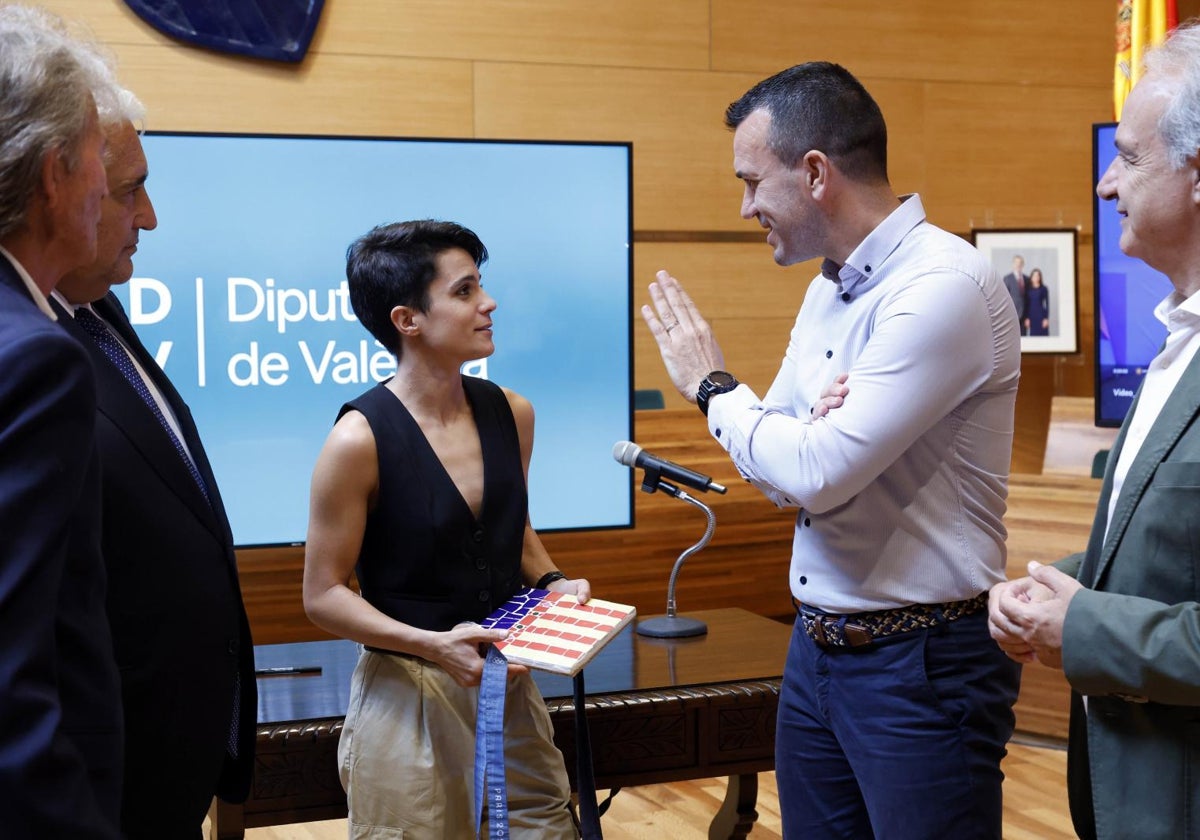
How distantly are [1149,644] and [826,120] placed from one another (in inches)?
36.7

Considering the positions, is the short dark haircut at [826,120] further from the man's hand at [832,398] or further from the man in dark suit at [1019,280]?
the man in dark suit at [1019,280]

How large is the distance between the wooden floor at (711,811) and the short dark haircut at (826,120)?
235cm

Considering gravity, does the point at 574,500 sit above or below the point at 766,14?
below

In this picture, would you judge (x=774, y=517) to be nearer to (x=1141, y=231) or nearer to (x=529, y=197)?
(x=529, y=197)

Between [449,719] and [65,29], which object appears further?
[449,719]

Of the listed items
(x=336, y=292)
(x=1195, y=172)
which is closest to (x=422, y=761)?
(x=1195, y=172)

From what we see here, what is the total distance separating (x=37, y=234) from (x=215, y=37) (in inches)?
133

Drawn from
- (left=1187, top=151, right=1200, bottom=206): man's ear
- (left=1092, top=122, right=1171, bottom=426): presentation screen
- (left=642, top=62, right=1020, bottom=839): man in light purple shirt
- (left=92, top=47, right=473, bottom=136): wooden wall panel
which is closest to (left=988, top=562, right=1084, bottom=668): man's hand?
(left=642, top=62, right=1020, bottom=839): man in light purple shirt

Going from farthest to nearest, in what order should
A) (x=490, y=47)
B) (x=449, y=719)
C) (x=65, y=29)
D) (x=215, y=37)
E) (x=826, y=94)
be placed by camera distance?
1. (x=490, y=47)
2. (x=215, y=37)
3. (x=449, y=719)
4. (x=826, y=94)
5. (x=65, y=29)

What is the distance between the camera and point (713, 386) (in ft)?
6.47

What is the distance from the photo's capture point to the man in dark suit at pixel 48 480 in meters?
1.05

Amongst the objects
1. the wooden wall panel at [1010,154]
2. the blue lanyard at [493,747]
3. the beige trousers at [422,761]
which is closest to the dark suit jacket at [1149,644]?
the blue lanyard at [493,747]

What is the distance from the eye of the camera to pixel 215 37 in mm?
4305

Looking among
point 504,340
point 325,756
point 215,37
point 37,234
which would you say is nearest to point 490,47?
point 215,37
